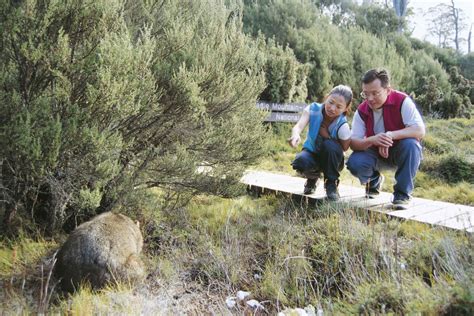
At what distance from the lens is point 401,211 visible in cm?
366

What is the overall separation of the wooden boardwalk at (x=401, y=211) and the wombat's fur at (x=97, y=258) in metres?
1.81

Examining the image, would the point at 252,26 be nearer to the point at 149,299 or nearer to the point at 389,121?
the point at 389,121

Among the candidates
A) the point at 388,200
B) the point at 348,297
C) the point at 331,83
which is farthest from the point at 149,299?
the point at 331,83

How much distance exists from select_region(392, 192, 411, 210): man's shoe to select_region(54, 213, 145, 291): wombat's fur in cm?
249

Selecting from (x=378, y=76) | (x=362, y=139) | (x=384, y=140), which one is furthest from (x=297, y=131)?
(x=378, y=76)

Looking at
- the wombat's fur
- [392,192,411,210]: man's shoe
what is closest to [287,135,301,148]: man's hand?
[392,192,411,210]: man's shoe

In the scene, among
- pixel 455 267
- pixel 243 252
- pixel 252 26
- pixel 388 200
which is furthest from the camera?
pixel 252 26

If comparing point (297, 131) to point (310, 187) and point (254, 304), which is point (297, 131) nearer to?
point (310, 187)

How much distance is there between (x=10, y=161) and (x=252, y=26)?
10.1m

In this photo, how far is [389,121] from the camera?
381 centimetres

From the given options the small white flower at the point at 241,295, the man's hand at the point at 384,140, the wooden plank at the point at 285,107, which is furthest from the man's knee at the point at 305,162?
the wooden plank at the point at 285,107

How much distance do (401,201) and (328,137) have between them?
960mm

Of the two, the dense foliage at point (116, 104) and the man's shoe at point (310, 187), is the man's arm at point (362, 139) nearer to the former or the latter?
the man's shoe at point (310, 187)

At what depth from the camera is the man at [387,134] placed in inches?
142
